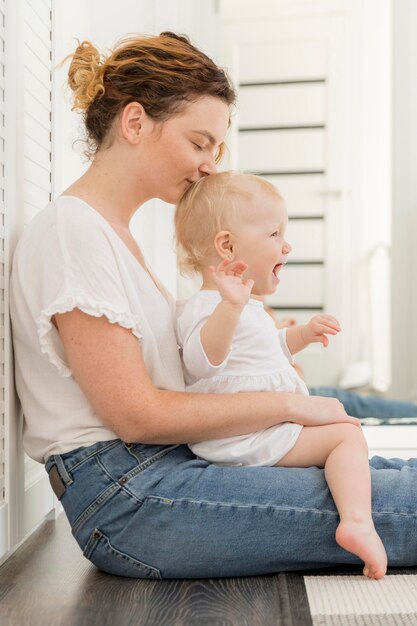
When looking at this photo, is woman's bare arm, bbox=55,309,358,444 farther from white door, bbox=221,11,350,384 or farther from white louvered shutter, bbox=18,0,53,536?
white door, bbox=221,11,350,384

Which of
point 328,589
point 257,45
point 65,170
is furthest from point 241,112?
point 328,589

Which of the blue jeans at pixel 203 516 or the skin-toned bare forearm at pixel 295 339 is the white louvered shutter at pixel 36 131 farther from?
the skin-toned bare forearm at pixel 295 339

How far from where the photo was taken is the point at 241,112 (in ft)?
16.0

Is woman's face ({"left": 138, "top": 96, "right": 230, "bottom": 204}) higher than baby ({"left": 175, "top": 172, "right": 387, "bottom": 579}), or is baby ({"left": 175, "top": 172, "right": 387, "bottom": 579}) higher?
woman's face ({"left": 138, "top": 96, "right": 230, "bottom": 204})

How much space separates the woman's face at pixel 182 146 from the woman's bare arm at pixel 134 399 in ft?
1.03

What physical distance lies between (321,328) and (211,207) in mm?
305

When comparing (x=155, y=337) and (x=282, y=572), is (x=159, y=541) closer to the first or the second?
(x=282, y=572)

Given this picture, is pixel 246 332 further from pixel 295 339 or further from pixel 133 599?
pixel 133 599

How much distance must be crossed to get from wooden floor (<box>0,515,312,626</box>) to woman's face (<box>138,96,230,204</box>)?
649mm

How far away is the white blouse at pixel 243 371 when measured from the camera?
131 centimetres

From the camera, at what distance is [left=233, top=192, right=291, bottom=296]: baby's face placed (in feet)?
4.56

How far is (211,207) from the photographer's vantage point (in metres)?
1.39

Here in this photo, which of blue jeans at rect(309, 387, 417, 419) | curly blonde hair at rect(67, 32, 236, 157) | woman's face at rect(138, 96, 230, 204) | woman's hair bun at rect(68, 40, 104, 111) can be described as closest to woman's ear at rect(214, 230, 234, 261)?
woman's face at rect(138, 96, 230, 204)

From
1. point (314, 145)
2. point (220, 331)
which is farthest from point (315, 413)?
point (314, 145)
